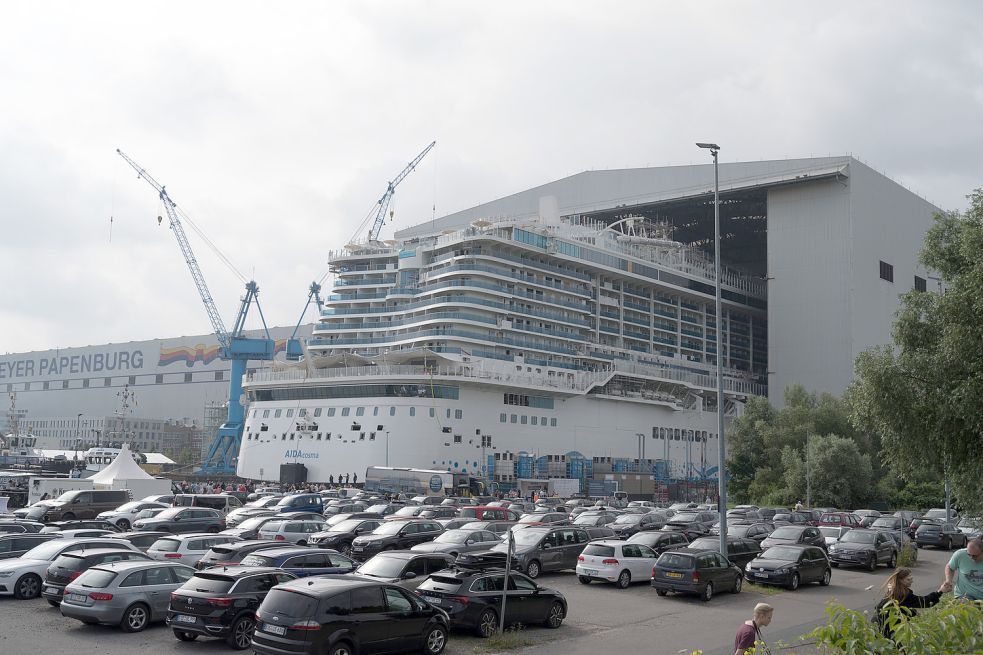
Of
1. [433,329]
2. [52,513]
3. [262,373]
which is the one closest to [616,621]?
[52,513]

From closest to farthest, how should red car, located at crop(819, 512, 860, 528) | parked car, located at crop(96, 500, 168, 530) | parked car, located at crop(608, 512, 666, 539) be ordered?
parked car, located at crop(96, 500, 168, 530) → parked car, located at crop(608, 512, 666, 539) → red car, located at crop(819, 512, 860, 528)

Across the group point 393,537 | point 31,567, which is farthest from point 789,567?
point 31,567

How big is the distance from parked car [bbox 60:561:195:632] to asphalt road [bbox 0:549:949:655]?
0.32 meters

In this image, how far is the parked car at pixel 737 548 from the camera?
2723cm

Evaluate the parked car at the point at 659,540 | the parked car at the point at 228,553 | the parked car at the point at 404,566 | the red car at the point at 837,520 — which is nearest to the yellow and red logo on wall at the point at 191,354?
the red car at the point at 837,520

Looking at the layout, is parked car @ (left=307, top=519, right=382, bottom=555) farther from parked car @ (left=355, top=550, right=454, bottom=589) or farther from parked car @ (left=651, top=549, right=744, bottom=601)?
parked car @ (left=651, top=549, right=744, bottom=601)

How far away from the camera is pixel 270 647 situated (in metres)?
13.3

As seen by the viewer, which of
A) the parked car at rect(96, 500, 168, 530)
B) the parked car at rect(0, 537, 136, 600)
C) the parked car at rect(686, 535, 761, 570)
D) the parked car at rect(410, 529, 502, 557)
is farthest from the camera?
the parked car at rect(96, 500, 168, 530)

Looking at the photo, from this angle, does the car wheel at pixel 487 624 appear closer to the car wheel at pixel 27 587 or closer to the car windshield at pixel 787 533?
the car wheel at pixel 27 587

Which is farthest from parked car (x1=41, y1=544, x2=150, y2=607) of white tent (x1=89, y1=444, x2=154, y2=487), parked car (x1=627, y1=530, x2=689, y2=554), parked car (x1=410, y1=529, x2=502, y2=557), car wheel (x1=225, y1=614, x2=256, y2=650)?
white tent (x1=89, y1=444, x2=154, y2=487)

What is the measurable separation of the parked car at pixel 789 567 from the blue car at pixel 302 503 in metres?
21.8

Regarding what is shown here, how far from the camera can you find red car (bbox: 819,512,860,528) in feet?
139

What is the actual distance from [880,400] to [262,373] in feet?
191

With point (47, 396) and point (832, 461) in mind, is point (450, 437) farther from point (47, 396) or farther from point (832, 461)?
point (47, 396)
